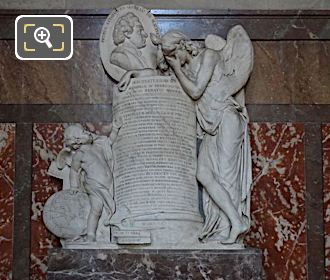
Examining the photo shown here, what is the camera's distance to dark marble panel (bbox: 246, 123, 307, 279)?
8273 mm

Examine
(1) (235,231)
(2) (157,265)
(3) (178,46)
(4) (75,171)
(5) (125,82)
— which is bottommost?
(2) (157,265)

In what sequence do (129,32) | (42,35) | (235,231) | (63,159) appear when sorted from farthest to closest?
(42,35), (129,32), (63,159), (235,231)

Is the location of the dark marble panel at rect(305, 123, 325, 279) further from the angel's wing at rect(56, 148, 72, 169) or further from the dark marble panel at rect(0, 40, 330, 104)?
the angel's wing at rect(56, 148, 72, 169)

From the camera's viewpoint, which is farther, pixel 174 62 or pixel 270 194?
pixel 270 194

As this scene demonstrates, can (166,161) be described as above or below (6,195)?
above

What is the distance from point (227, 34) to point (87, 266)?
2504mm

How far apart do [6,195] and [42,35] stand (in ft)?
5.13

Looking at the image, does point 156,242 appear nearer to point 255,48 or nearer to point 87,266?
point 87,266

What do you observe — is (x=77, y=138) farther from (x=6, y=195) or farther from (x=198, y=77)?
(x=198, y=77)

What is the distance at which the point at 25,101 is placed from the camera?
27.9 feet

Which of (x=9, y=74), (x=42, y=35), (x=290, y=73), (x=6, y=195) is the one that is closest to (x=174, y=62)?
(x=290, y=73)

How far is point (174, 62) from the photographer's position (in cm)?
803

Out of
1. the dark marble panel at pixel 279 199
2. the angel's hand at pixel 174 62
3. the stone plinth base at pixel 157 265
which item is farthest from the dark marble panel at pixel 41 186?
the dark marble panel at pixel 279 199

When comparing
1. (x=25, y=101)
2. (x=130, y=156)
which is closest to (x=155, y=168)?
(x=130, y=156)
